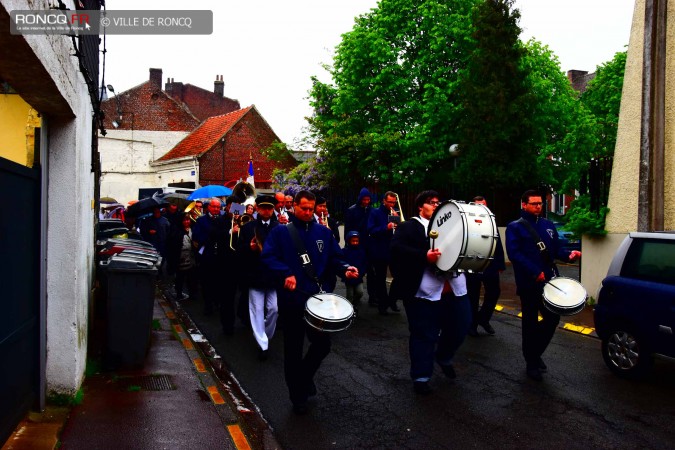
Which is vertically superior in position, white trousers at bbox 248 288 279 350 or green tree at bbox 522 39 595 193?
green tree at bbox 522 39 595 193

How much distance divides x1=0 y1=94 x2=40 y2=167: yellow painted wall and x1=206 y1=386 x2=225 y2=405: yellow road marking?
273cm

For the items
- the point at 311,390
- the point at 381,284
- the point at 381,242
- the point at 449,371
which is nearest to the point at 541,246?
the point at 449,371

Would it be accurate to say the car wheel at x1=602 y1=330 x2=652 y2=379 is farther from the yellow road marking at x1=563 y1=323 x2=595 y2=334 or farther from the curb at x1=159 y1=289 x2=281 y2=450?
the curb at x1=159 y1=289 x2=281 y2=450

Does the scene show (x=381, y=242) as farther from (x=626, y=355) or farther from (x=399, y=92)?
(x=399, y=92)

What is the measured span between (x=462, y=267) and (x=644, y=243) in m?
2.32

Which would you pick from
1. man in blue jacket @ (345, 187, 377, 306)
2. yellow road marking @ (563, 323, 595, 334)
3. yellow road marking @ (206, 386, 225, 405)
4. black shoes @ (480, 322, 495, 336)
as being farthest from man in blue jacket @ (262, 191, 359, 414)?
man in blue jacket @ (345, 187, 377, 306)

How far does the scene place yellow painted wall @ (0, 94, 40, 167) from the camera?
543 cm

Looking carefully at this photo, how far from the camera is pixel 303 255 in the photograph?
6031 mm

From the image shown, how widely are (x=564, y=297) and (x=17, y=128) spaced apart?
5.37 m

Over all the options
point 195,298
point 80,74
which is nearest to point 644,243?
point 80,74

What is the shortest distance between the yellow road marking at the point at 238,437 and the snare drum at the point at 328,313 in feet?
3.47

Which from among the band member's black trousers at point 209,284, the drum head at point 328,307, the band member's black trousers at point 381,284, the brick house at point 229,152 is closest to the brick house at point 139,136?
the brick house at point 229,152

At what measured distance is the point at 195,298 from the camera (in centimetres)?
1372

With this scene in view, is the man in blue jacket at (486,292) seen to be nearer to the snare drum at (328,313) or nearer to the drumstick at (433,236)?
the drumstick at (433,236)
